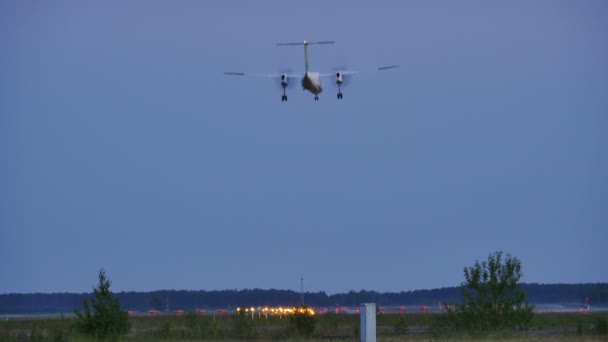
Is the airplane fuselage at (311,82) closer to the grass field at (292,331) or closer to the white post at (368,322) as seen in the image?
the grass field at (292,331)

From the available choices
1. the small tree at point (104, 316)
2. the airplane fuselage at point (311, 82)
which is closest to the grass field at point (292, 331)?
the small tree at point (104, 316)

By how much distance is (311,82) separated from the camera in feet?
271

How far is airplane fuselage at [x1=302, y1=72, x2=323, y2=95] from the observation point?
8231 cm

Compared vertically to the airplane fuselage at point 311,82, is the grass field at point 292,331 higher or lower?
lower

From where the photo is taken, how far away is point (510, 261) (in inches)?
2480

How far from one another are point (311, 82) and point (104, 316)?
34.6 metres

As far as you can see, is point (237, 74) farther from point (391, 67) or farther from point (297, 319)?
point (297, 319)

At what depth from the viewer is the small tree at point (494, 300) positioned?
2411 inches

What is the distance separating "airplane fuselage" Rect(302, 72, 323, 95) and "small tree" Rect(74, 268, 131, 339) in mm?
33414

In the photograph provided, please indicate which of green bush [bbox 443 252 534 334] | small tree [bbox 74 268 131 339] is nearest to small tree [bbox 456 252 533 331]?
green bush [bbox 443 252 534 334]

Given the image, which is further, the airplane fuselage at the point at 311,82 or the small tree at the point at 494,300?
the airplane fuselage at the point at 311,82

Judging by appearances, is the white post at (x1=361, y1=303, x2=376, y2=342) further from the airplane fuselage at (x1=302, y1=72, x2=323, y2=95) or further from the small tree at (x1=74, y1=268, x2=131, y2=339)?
the airplane fuselage at (x1=302, y1=72, x2=323, y2=95)

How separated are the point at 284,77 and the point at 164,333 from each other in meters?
29.1

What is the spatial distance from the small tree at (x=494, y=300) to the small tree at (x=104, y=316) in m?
18.9
